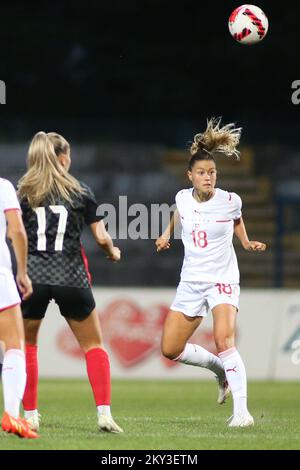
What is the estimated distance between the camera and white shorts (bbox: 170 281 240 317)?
8406mm

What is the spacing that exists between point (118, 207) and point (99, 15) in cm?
578

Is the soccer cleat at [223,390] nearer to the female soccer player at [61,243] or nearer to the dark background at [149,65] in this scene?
the female soccer player at [61,243]

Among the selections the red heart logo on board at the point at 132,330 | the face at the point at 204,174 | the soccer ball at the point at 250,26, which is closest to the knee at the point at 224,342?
the face at the point at 204,174

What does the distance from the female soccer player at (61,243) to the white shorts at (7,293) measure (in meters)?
0.62

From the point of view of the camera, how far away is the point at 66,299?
24.5 feet

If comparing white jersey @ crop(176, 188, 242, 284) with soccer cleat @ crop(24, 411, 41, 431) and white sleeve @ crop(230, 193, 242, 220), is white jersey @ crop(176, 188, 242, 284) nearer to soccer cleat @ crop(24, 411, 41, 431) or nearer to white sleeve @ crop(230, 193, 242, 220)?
white sleeve @ crop(230, 193, 242, 220)

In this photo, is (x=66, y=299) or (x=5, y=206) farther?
(x=66, y=299)

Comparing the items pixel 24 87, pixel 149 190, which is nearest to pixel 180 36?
pixel 24 87

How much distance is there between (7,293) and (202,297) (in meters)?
2.05

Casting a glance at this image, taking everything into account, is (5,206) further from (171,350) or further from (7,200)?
(171,350)

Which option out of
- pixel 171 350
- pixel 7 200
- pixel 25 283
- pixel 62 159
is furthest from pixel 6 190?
pixel 171 350

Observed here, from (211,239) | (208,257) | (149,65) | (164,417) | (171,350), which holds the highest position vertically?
(149,65)

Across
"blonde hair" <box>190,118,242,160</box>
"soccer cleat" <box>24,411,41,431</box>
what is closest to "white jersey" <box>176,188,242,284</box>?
"blonde hair" <box>190,118,242,160</box>

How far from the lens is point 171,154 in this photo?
20.0 metres
